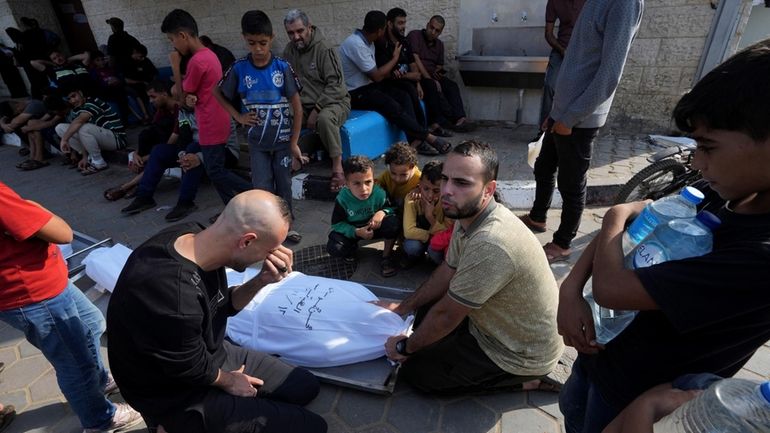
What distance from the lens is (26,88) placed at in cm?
1115

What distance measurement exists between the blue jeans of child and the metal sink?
3501 millimetres

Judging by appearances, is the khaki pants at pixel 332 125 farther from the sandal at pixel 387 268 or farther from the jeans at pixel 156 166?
the sandal at pixel 387 268

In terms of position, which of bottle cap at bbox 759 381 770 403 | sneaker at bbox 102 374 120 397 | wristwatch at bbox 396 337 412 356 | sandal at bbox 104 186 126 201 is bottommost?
sandal at bbox 104 186 126 201

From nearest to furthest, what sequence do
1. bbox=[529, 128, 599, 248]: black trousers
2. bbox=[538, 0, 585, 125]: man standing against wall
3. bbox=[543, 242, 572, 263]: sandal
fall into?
1. bbox=[529, 128, 599, 248]: black trousers
2. bbox=[543, 242, 572, 263]: sandal
3. bbox=[538, 0, 585, 125]: man standing against wall

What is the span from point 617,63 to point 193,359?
2762 mm

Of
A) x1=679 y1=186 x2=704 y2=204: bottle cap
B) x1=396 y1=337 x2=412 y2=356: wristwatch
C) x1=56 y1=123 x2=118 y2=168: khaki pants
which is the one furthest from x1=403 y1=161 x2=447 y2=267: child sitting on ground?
x1=56 y1=123 x2=118 y2=168: khaki pants

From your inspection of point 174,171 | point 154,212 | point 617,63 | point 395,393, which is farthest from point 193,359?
point 174,171

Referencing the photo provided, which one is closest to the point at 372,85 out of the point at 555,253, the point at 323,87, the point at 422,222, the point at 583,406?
the point at 323,87

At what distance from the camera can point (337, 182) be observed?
4.52 metres

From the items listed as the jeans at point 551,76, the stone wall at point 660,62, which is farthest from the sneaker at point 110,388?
the stone wall at point 660,62

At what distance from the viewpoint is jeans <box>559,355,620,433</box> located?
1.24 metres

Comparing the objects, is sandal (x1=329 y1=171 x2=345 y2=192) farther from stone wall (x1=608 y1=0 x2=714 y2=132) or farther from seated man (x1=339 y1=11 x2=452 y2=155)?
stone wall (x1=608 y1=0 x2=714 y2=132)

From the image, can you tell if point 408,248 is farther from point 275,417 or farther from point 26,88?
point 26,88

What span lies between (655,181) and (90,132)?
7.68 meters
